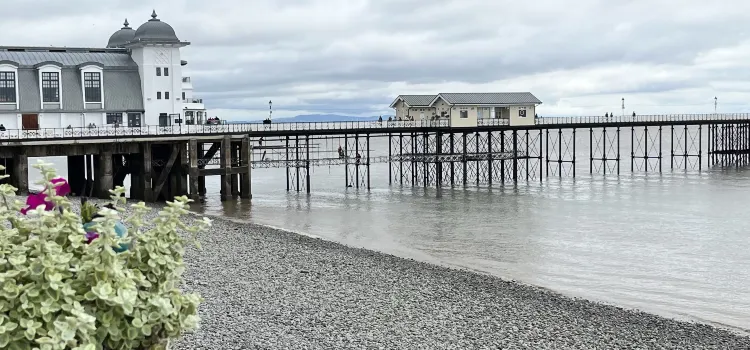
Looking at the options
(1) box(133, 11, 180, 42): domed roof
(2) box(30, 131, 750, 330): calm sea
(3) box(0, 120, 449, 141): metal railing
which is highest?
(1) box(133, 11, 180, 42): domed roof

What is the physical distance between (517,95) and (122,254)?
183 feet

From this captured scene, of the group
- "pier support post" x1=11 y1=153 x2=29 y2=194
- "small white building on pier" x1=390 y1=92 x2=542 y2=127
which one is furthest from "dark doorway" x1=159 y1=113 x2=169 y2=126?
"small white building on pier" x1=390 y1=92 x2=542 y2=127

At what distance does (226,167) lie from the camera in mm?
41281

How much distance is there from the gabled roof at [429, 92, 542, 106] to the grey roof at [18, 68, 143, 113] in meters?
20.5

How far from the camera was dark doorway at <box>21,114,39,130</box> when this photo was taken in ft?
137

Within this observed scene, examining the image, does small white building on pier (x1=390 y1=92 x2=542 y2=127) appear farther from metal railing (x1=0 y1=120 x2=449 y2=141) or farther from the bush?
the bush

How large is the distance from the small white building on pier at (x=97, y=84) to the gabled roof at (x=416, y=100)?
16390 millimetres

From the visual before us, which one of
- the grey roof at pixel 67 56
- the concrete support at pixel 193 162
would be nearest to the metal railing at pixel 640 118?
the concrete support at pixel 193 162

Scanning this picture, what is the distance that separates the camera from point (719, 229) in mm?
31547

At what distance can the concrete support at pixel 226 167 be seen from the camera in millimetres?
41156

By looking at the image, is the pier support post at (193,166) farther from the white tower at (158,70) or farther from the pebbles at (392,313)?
the pebbles at (392,313)

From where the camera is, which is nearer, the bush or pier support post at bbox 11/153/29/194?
the bush

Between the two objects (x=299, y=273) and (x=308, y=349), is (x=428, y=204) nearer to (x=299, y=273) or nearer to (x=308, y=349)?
(x=299, y=273)

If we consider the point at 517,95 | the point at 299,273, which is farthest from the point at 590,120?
the point at 299,273
